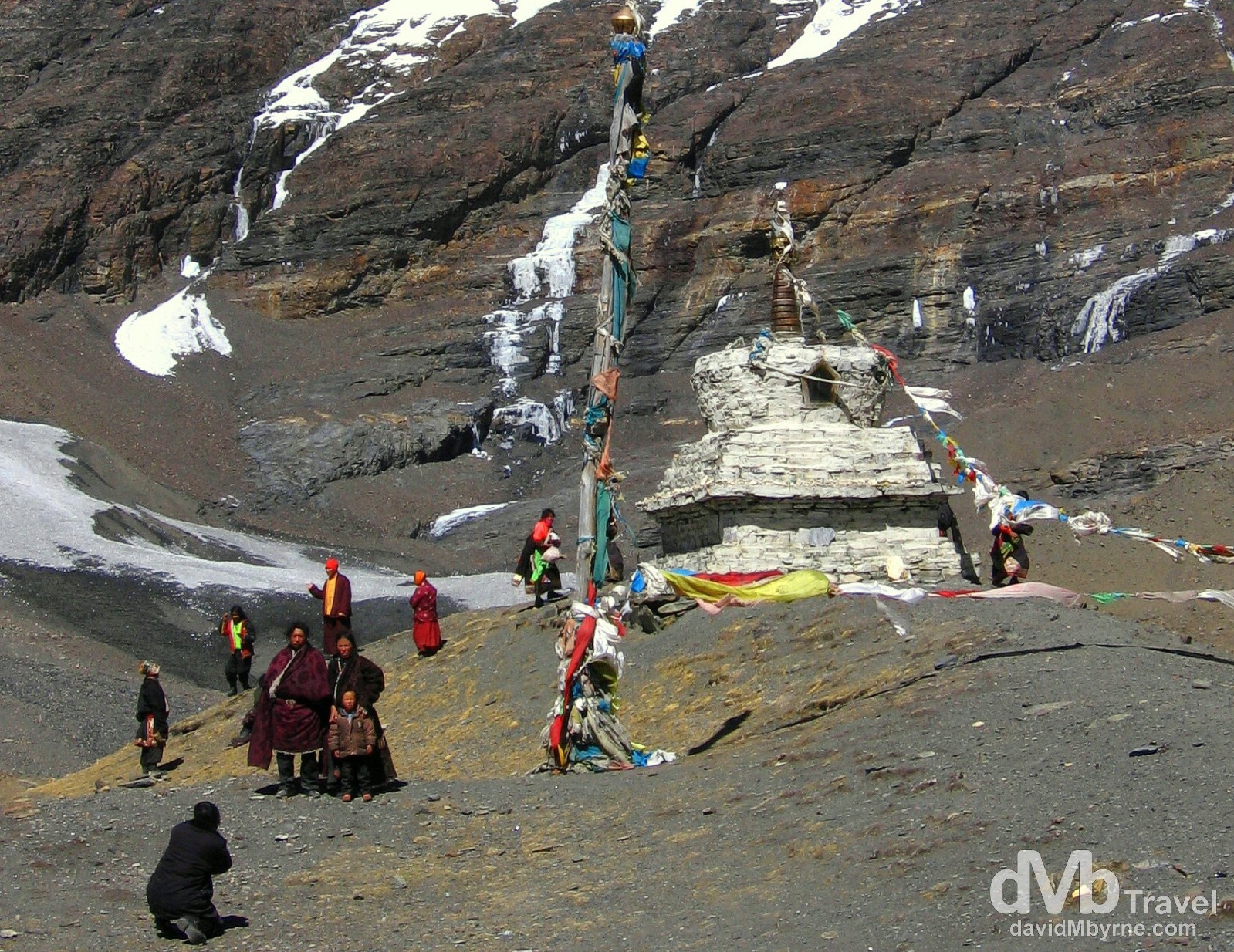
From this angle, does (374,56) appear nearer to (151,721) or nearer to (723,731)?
(151,721)

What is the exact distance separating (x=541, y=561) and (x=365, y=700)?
698 cm

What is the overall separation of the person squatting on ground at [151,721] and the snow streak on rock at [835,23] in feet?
244

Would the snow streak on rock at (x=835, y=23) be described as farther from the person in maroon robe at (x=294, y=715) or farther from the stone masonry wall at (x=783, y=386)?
the person in maroon robe at (x=294, y=715)

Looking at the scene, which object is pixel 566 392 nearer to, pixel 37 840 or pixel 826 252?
pixel 826 252

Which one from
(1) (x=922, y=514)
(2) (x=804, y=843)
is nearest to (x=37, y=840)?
(2) (x=804, y=843)

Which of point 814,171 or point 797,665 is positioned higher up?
point 814,171

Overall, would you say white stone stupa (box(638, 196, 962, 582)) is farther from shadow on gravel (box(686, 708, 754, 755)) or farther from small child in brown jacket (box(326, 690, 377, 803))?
small child in brown jacket (box(326, 690, 377, 803))

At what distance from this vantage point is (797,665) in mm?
14422

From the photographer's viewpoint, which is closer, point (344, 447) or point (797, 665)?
point (797, 665)

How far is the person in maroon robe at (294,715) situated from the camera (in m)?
11.5

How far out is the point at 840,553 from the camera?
18.2 metres

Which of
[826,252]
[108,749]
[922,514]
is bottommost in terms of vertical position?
[108,749]

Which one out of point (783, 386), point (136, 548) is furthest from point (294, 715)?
point (136, 548)

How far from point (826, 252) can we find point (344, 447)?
71.2 ft
